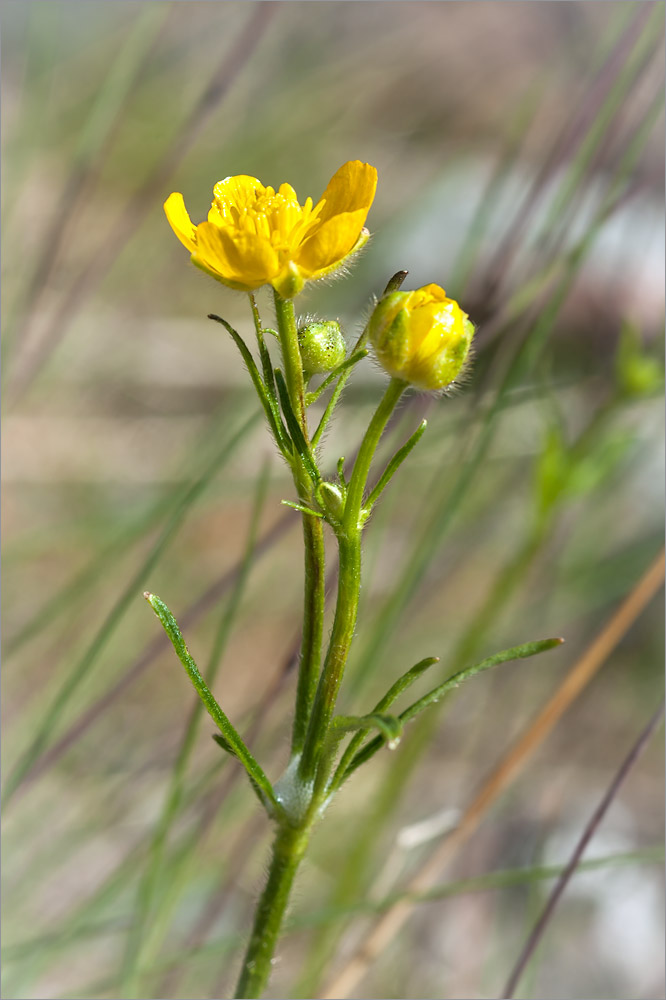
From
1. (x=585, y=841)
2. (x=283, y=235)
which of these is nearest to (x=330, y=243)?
(x=283, y=235)

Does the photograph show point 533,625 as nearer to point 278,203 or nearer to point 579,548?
point 579,548

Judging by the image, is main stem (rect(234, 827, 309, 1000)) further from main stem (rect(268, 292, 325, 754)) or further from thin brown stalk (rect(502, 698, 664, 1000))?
thin brown stalk (rect(502, 698, 664, 1000))

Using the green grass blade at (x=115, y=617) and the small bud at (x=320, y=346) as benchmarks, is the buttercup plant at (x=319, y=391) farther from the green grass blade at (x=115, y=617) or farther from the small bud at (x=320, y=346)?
the green grass blade at (x=115, y=617)

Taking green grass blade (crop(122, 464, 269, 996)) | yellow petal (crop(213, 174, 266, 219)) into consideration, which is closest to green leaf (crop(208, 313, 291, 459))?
yellow petal (crop(213, 174, 266, 219))

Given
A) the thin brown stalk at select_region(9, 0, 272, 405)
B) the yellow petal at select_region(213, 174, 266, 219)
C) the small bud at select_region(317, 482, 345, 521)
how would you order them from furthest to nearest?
the thin brown stalk at select_region(9, 0, 272, 405), the yellow petal at select_region(213, 174, 266, 219), the small bud at select_region(317, 482, 345, 521)

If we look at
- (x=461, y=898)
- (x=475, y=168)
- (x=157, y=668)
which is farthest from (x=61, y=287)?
(x=461, y=898)
